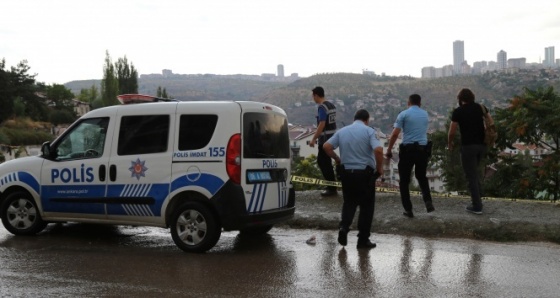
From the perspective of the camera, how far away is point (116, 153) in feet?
25.0

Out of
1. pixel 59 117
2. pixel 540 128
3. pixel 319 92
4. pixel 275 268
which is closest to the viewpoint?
pixel 275 268

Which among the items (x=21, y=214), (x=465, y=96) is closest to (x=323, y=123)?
(x=465, y=96)

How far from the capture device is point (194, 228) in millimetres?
7145

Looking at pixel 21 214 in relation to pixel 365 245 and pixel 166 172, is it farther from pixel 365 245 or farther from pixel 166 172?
pixel 365 245

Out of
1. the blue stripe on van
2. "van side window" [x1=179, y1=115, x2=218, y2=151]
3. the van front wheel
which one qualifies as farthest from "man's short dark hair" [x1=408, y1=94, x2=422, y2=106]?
the van front wheel

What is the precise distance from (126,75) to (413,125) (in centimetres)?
10606

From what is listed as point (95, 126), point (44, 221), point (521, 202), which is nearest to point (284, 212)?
point (95, 126)

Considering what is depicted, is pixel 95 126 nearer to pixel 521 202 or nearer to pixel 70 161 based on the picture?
pixel 70 161

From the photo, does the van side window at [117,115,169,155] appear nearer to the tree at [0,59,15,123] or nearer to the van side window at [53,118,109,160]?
the van side window at [53,118,109,160]

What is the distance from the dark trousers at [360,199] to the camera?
282 inches

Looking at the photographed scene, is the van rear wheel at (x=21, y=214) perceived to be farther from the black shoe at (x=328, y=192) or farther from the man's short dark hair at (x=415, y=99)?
the man's short dark hair at (x=415, y=99)

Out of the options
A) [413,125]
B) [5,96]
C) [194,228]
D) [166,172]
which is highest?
[5,96]

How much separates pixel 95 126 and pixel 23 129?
68.7 meters

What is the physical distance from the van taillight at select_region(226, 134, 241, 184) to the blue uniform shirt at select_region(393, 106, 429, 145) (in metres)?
2.71
